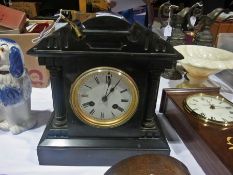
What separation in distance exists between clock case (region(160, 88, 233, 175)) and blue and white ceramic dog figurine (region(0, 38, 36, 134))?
427 mm

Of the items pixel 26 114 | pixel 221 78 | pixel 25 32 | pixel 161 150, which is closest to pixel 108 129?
pixel 161 150

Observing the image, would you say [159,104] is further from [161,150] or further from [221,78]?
[221,78]

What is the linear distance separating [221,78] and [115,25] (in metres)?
0.79

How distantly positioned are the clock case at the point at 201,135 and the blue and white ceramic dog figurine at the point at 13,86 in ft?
1.40

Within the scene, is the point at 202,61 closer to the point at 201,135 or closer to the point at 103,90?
the point at 201,135

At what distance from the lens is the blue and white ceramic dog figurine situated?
0.64 m

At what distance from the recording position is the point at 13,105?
26.6 inches

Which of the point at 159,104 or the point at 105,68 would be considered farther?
the point at 159,104

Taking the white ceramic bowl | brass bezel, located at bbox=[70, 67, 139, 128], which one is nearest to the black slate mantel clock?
brass bezel, located at bbox=[70, 67, 139, 128]

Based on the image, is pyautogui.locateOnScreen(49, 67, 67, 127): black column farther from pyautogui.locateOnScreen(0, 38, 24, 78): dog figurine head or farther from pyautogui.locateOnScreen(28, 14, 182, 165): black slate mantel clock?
pyautogui.locateOnScreen(0, 38, 24, 78): dog figurine head

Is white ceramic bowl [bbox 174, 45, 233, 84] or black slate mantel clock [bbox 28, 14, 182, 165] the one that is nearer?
black slate mantel clock [bbox 28, 14, 182, 165]

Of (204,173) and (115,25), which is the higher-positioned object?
(115,25)

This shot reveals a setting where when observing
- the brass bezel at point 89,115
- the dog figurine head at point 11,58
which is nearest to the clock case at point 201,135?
the brass bezel at point 89,115

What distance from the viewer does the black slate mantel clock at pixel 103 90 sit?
554mm
